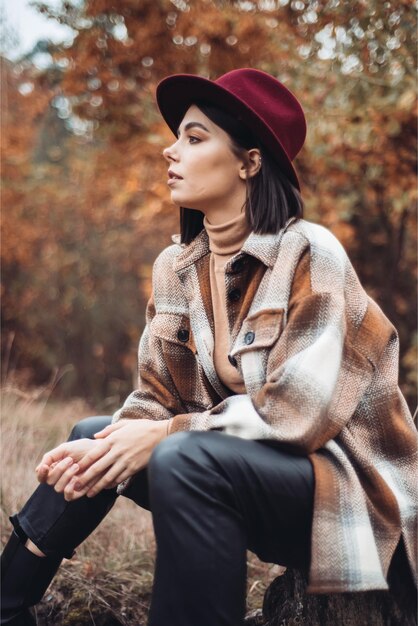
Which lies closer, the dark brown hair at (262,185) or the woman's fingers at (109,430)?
the woman's fingers at (109,430)

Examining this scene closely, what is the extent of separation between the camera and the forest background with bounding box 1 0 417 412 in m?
4.24

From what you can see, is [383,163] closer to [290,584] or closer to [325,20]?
[325,20]

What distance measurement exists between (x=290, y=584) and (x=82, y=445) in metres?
0.72

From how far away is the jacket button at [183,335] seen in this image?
219cm

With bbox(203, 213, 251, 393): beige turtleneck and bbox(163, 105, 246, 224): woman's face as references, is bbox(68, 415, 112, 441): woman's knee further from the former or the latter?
bbox(163, 105, 246, 224): woman's face

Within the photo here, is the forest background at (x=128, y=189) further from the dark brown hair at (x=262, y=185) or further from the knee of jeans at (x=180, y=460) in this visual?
the dark brown hair at (x=262, y=185)

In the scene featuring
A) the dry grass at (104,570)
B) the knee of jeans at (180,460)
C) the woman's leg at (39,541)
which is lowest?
the dry grass at (104,570)

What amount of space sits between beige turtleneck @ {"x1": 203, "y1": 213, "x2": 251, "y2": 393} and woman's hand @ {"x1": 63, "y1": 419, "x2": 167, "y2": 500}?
0.88 ft

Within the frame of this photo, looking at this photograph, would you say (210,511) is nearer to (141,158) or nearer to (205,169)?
(205,169)

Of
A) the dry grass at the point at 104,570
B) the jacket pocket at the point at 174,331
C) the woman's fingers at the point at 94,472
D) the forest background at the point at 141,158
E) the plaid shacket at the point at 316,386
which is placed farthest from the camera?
the forest background at the point at 141,158

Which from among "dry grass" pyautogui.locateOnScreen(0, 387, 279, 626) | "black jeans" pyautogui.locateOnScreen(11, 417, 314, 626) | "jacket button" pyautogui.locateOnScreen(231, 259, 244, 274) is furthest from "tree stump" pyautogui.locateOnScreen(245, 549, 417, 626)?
"jacket button" pyautogui.locateOnScreen(231, 259, 244, 274)

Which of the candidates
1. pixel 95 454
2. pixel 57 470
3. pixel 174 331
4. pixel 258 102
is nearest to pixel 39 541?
pixel 57 470

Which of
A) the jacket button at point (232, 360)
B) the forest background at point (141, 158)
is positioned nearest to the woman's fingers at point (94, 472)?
the jacket button at point (232, 360)

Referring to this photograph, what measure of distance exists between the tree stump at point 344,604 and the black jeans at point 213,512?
13.4 inches
